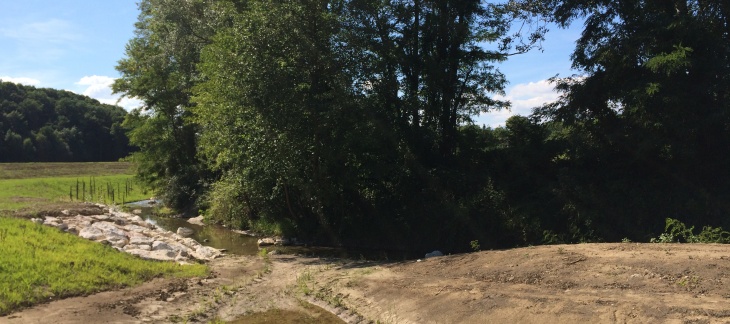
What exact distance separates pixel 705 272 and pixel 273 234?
1921 centimetres

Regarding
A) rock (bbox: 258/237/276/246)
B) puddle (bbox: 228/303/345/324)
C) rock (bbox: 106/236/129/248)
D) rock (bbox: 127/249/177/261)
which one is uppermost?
rock (bbox: 106/236/129/248)

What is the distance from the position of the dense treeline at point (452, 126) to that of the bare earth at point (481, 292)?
6.23 m

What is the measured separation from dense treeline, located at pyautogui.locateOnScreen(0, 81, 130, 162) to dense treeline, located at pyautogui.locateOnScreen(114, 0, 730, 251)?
229ft

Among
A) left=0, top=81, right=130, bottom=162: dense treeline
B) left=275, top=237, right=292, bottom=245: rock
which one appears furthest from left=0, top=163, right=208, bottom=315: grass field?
left=0, top=81, right=130, bottom=162: dense treeline

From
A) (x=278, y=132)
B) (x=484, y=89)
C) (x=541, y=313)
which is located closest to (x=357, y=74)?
(x=278, y=132)

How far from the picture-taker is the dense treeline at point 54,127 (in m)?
82.9

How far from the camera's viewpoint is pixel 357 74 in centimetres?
2019

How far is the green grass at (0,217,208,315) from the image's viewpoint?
10047mm

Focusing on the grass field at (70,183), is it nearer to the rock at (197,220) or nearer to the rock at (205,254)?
the rock at (197,220)

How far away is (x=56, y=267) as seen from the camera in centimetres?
1128

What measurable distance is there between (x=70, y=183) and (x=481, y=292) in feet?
155

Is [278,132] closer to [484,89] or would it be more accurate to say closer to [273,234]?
[273,234]

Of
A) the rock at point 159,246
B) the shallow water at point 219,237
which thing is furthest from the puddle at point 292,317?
the shallow water at point 219,237

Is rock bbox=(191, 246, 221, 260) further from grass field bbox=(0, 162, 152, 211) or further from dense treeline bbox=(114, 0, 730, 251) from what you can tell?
grass field bbox=(0, 162, 152, 211)
